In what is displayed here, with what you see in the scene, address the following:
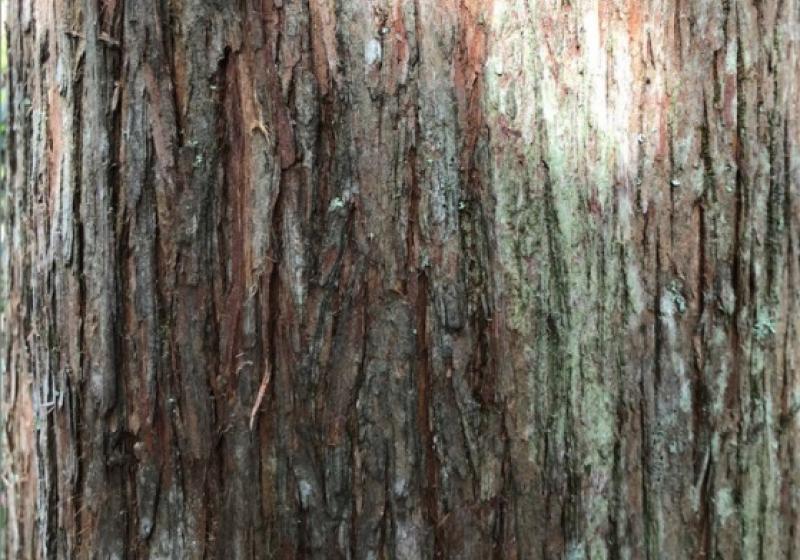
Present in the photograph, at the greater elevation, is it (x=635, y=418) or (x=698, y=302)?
(x=698, y=302)

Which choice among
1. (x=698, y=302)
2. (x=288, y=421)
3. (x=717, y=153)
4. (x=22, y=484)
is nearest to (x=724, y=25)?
(x=717, y=153)

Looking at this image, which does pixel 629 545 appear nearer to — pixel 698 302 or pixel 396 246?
pixel 698 302

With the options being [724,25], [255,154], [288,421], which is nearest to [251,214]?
[255,154]

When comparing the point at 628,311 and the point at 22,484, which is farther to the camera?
the point at 22,484

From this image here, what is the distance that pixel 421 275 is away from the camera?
126cm

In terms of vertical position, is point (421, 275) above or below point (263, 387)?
above

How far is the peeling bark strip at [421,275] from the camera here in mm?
1252

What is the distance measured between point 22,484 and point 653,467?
130 centimetres

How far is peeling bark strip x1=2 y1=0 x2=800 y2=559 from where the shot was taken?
4.11 feet

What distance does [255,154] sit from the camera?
125 cm

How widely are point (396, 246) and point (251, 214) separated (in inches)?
10.3

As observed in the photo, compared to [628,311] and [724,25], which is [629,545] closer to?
[628,311]

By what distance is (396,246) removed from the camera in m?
1.26

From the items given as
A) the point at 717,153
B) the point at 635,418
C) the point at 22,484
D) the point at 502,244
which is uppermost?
the point at 717,153
